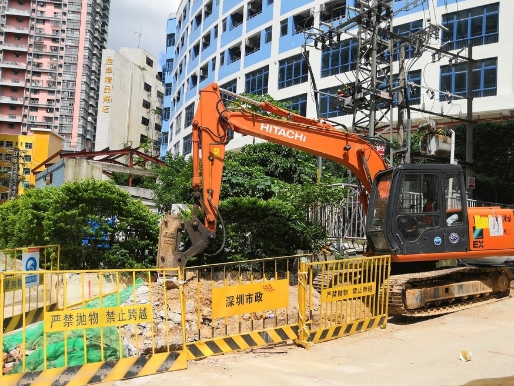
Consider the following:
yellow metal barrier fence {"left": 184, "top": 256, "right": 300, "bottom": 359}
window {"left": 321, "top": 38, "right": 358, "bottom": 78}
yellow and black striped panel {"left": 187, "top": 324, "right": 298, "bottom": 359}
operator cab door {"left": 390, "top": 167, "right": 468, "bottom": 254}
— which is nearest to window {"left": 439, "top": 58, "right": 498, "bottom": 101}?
window {"left": 321, "top": 38, "right": 358, "bottom": 78}

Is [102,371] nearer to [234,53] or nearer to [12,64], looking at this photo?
[234,53]

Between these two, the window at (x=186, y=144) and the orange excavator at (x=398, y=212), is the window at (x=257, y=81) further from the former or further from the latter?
the orange excavator at (x=398, y=212)

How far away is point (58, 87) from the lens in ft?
248

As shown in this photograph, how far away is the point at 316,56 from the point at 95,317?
26.8 meters

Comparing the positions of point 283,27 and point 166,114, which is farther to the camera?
point 166,114

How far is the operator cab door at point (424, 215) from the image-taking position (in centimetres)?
890

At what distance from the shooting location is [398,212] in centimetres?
888

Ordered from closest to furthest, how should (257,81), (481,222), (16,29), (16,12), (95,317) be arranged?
1. (95,317)
2. (481,222)
3. (257,81)
4. (16,12)
5. (16,29)

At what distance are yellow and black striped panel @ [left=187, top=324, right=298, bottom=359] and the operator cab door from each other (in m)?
2.96

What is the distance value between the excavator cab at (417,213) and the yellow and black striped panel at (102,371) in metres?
4.66

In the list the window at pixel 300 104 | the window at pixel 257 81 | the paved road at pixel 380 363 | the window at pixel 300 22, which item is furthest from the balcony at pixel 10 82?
the paved road at pixel 380 363

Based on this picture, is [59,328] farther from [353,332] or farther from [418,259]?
[418,259]

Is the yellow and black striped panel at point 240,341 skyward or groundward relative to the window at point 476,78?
groundward

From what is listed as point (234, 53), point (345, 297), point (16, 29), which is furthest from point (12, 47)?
point (345, 297)
